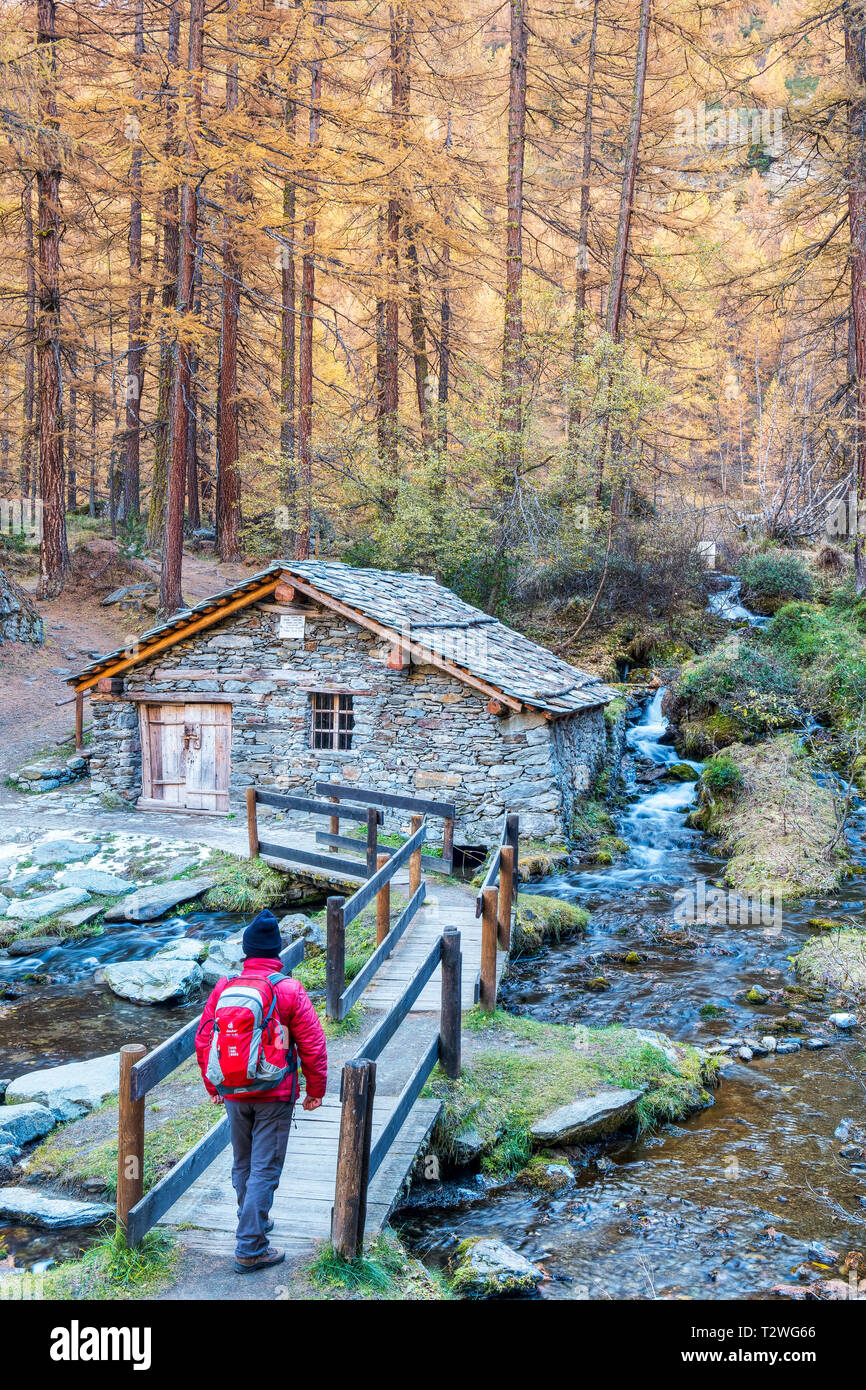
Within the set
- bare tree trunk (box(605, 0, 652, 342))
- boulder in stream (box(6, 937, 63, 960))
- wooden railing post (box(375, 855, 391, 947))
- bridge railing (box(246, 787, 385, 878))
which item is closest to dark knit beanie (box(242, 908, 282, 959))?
wooden railing post (box(375, 855, 391, 947))

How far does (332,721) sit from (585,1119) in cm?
929

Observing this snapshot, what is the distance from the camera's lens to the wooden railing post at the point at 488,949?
7.43m

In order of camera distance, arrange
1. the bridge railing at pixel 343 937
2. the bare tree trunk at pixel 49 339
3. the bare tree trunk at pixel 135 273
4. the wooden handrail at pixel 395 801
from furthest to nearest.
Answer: the bare tree trunk at pixel 135 273, the bare tree trunk at pixel 49 339, the wooden handrail at pixel 395 801, the bridge railing at pixel 343 937

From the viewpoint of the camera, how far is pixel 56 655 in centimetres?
2025

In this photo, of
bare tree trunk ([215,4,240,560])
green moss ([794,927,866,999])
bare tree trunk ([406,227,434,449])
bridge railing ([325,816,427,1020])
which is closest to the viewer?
bridge railing ([325,816,427,1020])

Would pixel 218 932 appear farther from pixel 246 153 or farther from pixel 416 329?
pixel 416 329

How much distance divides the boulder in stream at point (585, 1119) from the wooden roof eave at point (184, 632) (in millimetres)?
9897

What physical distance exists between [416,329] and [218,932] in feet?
62.1

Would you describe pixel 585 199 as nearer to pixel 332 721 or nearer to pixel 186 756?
pixel 332 721

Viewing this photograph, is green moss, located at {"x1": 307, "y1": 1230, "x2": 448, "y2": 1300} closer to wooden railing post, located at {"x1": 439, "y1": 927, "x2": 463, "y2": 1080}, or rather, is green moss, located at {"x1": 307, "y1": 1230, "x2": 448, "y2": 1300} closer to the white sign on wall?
wooden railing post, located at {"x1": 439, "y1": 927, "x2": 463, "y2": 1080}

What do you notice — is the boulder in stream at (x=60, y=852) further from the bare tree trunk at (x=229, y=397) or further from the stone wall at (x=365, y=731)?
the bare tree trunk at (x=229, y=397)

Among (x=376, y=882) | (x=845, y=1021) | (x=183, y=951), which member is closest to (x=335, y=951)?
(x=376, y=882)

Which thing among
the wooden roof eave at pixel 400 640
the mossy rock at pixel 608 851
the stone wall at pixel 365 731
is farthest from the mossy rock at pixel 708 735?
the wooden roof eave at pixel 400 640

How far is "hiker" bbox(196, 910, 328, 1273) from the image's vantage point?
4055 millimetres
